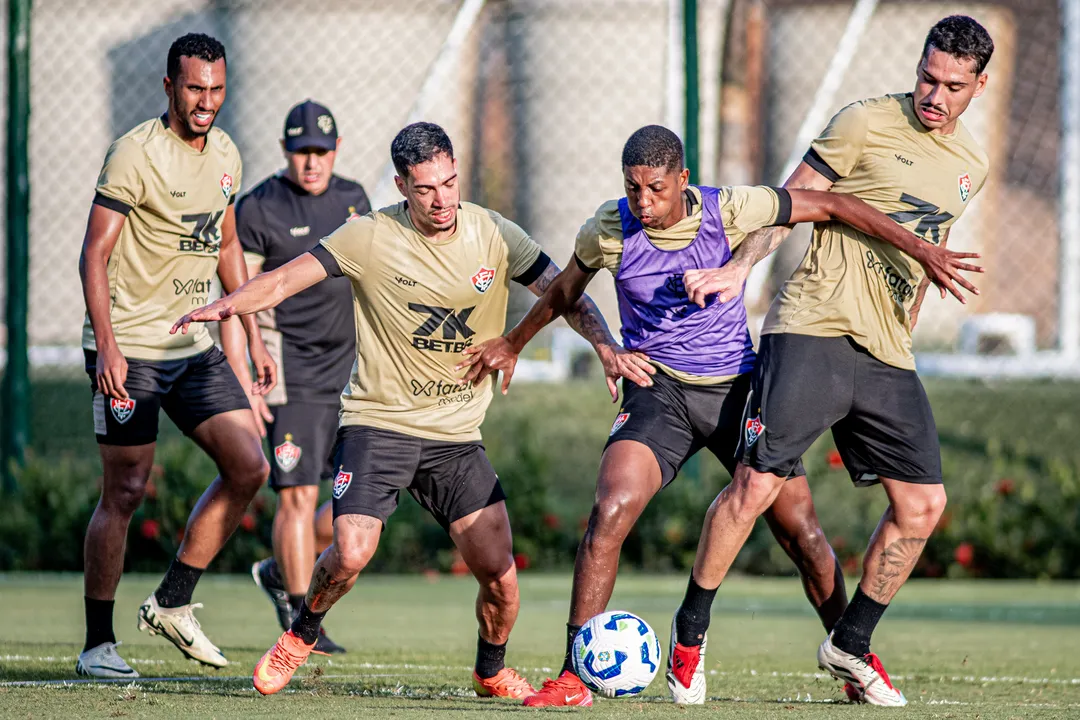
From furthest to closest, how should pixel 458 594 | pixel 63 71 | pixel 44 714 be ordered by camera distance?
pixel 63 71
pixel 458 594
pixel 44 714

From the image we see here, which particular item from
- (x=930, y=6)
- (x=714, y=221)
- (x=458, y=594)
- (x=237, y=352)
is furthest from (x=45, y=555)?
(x=930, y=6)

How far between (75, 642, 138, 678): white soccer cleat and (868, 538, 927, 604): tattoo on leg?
3.02m

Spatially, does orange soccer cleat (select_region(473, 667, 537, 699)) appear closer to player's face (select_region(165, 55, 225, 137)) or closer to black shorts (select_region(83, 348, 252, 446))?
black shorts (select_region(83, 348, 252, 446))

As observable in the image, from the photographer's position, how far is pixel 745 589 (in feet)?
36.5

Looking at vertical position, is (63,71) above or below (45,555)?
above

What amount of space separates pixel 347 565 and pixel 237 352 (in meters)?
2.24

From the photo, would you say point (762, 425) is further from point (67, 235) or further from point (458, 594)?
point (67, 235)

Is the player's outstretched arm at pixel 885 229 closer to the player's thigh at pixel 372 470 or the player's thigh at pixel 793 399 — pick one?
the player's thigh at pixel 793 399

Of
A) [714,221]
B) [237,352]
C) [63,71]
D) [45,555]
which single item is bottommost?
[45,555]

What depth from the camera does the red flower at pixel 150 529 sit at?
11.4m

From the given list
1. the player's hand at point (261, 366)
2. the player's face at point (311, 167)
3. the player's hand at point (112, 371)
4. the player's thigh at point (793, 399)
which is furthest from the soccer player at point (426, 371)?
the player's face at point (311, 167)

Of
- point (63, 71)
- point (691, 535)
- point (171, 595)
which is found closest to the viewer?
point (171, 595)

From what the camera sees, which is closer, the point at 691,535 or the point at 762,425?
the point at 762,425

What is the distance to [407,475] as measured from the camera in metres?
6.09
